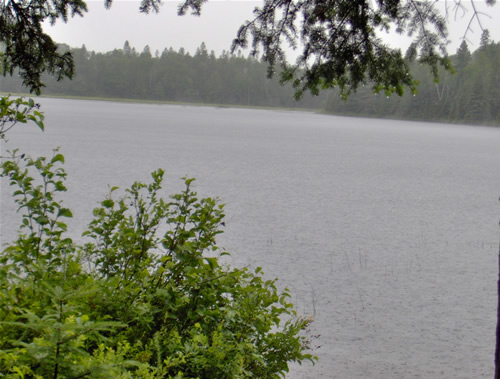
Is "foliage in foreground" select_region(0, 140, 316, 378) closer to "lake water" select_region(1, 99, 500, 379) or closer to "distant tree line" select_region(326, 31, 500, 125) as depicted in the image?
"lake water" select_region(1, 99, 500, 379)

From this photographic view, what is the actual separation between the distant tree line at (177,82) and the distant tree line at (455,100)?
2167cm

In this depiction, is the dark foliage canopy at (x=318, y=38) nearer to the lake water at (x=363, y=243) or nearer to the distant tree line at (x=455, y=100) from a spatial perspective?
the lake water at (x=363, y=243)

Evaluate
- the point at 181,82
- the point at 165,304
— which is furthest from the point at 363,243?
the point at 181,82

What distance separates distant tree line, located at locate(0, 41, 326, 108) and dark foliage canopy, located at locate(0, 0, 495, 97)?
343ft

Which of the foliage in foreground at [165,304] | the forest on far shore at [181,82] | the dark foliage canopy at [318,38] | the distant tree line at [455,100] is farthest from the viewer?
the forest on far shore at [181,82]

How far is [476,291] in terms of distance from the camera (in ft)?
22.3

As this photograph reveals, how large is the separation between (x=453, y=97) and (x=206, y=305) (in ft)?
241

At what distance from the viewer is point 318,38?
468 centimetres

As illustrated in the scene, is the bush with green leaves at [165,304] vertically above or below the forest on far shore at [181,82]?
below

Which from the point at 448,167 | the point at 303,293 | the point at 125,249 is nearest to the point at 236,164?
the point at 448,167

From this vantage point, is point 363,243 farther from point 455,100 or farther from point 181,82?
point 181,82

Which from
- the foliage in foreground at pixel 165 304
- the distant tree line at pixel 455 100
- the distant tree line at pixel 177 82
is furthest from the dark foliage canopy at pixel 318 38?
the distant tree line at pixel 177 82

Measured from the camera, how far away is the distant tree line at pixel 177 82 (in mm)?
110750

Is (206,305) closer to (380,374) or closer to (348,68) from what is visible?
(380,374)
